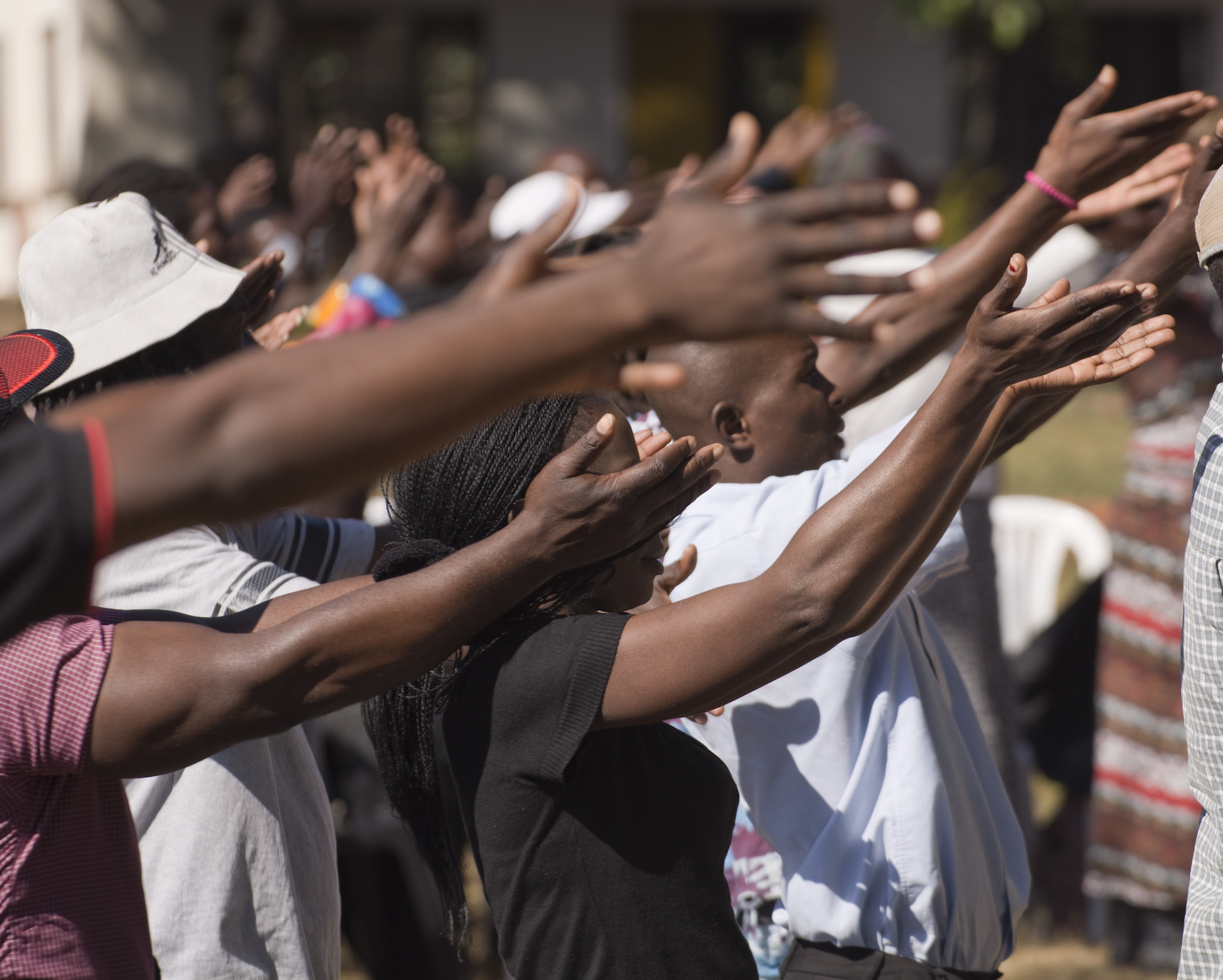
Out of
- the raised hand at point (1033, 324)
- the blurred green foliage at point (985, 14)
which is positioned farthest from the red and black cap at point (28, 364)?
the blurred green foliage at point (985, 14)

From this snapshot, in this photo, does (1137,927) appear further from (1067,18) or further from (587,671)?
(1067,18)

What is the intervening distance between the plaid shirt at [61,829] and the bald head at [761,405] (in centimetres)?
117

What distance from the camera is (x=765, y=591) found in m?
1.89

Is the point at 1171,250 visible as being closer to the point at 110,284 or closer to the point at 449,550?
the point at 449,550

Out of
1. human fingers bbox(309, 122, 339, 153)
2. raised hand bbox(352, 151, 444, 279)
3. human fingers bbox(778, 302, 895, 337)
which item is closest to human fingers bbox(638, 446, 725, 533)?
human fingers bbox(778, 302, 895, 337)

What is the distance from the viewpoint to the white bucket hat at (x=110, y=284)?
228cm

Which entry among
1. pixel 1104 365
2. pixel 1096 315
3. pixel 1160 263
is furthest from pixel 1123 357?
pixel 1160 263

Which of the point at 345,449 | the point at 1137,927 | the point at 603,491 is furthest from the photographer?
the point at 1137,927

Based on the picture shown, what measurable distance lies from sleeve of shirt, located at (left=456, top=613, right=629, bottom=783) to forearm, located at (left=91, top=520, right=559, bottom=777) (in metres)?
0.12

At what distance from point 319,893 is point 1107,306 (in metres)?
1.57

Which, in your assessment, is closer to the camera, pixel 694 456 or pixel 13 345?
pixel 694 456

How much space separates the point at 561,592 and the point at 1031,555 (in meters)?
4.60

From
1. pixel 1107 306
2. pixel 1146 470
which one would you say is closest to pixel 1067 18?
pixel 1146 470

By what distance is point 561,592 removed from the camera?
211 cm
